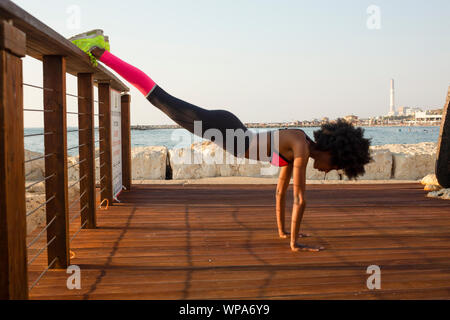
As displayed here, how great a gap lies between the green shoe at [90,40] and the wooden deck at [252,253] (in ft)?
4.80

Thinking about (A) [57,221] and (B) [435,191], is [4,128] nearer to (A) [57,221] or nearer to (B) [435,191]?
(A) [57,221]

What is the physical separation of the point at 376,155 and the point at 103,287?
26.4 ft

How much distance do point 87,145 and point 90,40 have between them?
2.94ft

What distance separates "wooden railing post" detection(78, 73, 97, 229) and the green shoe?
1.47ft

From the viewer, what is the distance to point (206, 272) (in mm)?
2496

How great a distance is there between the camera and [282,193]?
3.28 metres


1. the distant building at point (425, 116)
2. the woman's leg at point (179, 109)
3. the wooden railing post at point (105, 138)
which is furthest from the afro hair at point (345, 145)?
the distant building at point (425, 116)

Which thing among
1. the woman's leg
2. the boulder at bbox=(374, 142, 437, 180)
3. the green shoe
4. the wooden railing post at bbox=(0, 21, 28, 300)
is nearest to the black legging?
the woman's leg

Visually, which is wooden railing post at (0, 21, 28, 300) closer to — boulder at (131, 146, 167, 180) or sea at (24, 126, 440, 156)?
boulder at (131, 146, 167, 180)

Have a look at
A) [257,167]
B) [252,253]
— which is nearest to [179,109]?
[252,253]

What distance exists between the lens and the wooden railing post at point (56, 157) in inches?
98.9

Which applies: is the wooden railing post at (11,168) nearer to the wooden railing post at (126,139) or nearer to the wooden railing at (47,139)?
the wooden railing at (47,139)

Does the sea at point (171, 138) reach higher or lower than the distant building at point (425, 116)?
lower

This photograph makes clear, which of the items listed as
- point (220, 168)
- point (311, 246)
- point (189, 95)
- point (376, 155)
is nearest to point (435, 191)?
point (311, 246)
